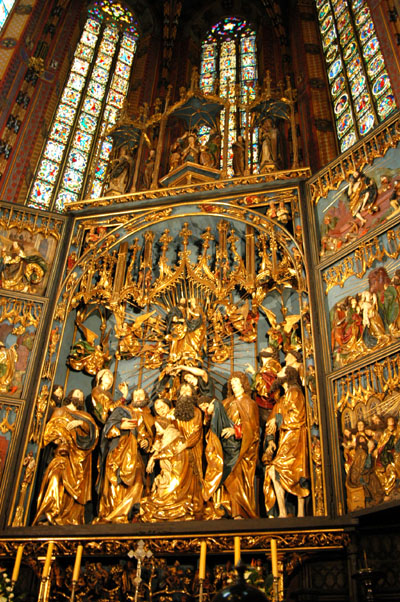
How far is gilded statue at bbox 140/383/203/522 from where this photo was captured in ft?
24.4

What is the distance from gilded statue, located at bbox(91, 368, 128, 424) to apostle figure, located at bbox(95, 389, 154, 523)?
0.24 meters

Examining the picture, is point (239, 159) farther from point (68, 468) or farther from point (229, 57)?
point (229, 57)

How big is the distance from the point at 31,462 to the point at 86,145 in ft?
26.6

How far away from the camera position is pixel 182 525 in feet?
22.9

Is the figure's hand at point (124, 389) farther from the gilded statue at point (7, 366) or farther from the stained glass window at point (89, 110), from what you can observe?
the stained glass window at point (89, 110)

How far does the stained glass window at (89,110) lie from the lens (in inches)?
514

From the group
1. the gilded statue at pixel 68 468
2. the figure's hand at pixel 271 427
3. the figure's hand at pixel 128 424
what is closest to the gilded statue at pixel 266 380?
the figure's hand at pixel 271 427

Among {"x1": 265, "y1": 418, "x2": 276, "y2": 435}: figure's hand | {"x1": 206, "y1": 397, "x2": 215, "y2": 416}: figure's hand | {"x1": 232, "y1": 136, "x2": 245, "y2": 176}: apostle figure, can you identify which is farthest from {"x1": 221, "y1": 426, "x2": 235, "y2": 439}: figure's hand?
{"x1": 232, "y1": 136, "x2": 245, "y2": 176}: apostle figure

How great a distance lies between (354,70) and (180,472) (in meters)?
9.17

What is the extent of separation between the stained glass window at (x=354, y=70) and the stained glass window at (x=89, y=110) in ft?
14.9

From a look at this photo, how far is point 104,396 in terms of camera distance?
8.79m

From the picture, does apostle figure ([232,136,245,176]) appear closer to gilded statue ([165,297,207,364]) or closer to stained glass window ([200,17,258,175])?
gilded statue ([165,297,207,364])

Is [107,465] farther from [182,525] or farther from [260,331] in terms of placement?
[260,331]

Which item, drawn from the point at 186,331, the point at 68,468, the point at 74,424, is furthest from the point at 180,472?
the point at 186,331
